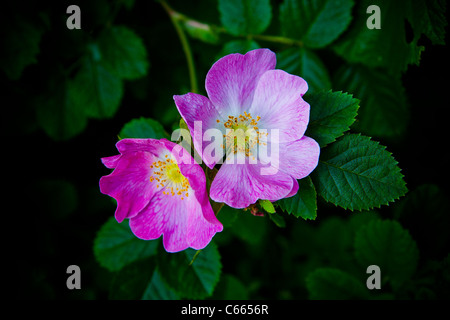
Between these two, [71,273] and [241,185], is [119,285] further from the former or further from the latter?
[241,185]

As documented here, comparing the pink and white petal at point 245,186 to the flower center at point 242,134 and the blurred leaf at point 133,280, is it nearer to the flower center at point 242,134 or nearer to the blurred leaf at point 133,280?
the flower center at point 242,134

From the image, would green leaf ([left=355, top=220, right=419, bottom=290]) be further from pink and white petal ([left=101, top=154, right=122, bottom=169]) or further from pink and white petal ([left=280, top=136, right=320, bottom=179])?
pink and white petal ([left=101, top=154, right=122, bottom=169])

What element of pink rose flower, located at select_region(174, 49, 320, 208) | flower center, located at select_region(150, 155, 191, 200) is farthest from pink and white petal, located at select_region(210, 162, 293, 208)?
flower center, located at select_region(150, 155, 191, 200)

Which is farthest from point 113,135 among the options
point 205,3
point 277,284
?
point 277,284

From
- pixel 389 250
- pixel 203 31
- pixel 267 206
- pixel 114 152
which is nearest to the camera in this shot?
pixel 267 206

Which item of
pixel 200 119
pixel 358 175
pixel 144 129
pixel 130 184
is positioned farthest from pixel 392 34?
pixel 130 184

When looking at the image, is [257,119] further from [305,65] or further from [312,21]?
[312,21]
